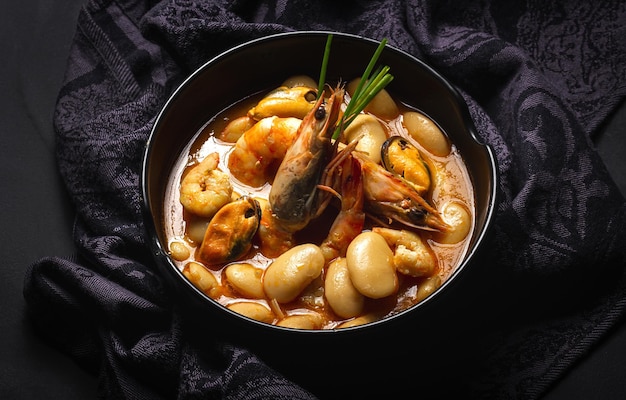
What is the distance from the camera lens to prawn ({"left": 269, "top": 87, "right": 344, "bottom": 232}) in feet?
4.39

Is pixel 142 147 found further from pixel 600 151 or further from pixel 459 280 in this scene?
pixel 600 151

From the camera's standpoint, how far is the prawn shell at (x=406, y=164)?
139 centimetres

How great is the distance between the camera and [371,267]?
1.30m

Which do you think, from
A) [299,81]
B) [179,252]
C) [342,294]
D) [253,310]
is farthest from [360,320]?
[299,81]

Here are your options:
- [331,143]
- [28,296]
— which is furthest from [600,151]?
[28,296]

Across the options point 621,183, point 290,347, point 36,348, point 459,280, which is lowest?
point 36,348

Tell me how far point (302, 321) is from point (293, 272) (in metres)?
0.07

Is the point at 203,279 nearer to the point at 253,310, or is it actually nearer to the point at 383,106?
the point at 253,310

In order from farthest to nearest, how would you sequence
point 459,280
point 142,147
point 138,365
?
1. point 142,147
2. point 138,365
3. point 459,280

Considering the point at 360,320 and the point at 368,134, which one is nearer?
the point at 360,320

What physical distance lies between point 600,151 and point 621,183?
7cm

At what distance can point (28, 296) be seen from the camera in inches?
58.6

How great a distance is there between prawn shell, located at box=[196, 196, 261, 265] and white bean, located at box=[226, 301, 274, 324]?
0.23ft

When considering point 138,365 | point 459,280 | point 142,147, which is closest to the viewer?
point 459,280
